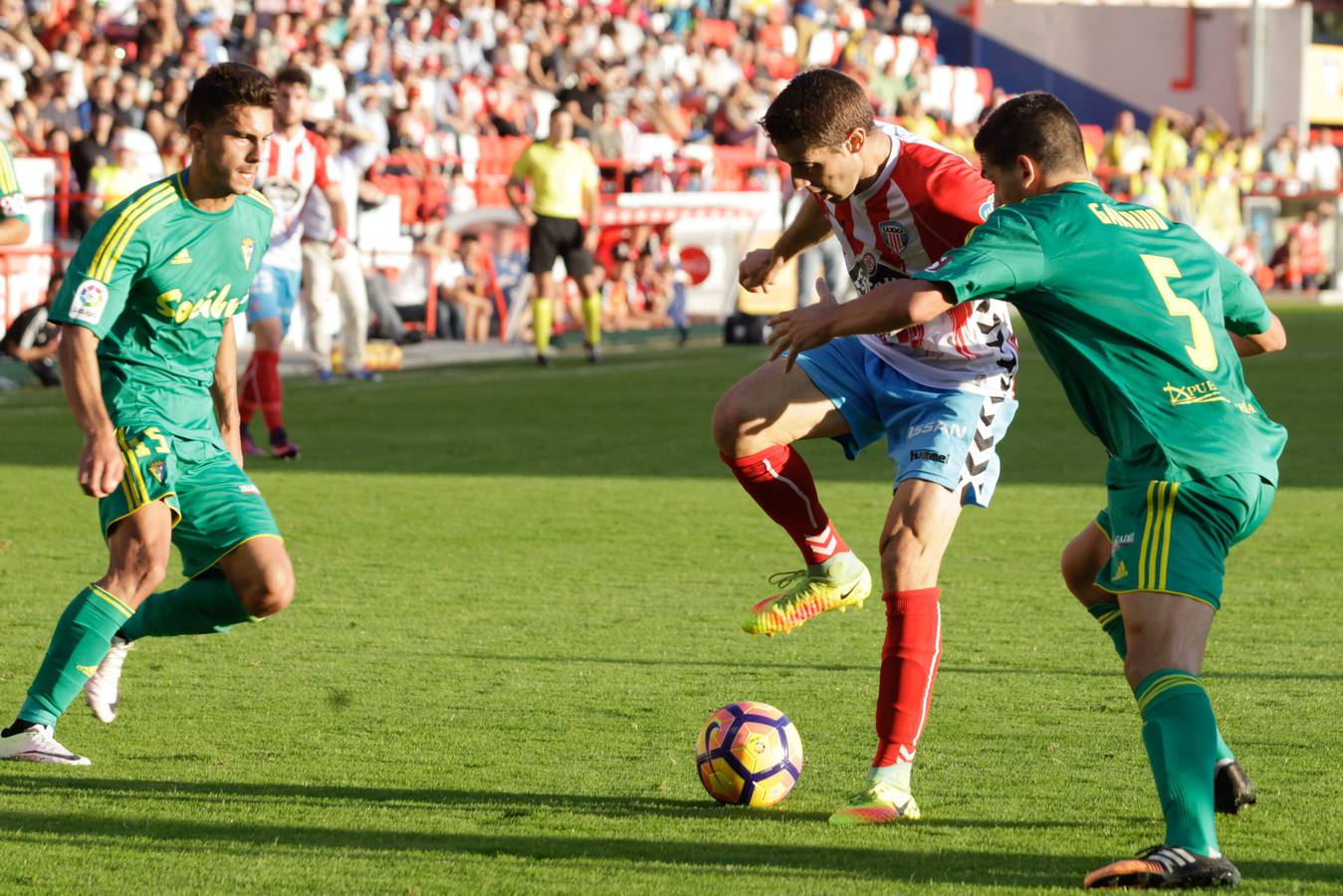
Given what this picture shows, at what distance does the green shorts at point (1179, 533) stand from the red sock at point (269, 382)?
295 inches

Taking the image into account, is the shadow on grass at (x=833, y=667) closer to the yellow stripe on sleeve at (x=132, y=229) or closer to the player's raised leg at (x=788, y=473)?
the player's raised leg at (x=788, y=473)

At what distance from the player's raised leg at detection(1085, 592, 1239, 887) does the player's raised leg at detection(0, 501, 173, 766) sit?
2333 mm

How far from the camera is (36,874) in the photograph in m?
3.90

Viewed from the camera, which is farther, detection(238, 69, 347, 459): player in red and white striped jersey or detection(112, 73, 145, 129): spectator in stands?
detection(112, 73, 145, 129): spectator in stands

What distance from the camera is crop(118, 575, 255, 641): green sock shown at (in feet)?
16.3

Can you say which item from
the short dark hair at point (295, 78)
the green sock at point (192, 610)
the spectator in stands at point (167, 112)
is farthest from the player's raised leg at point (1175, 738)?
the spectator in stands at point (167, 112)

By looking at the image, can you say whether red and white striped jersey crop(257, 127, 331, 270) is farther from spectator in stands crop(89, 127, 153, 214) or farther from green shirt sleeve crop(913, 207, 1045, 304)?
green shirt sleeve crop(913, 207, 1045, 304)

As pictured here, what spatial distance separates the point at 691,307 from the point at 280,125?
1089 cm

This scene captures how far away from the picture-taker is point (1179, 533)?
3895mm

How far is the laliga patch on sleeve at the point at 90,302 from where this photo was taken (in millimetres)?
4656

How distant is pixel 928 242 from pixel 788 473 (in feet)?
2.87

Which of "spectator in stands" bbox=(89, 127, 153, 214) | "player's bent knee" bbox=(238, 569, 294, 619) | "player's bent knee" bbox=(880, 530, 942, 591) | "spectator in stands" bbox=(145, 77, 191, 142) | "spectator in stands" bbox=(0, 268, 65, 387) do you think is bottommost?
"spectator in stands" bbox=(0, 268, 65, 387)

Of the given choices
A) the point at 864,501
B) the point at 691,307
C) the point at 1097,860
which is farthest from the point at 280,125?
the point at 691,307

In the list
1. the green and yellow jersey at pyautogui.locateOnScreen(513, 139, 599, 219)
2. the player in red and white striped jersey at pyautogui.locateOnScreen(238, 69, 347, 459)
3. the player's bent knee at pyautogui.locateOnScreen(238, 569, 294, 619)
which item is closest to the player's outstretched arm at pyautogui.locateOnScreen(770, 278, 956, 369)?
the player's bent knee at pyautogui.locateOnScreen(238, 569, 294, 619)
